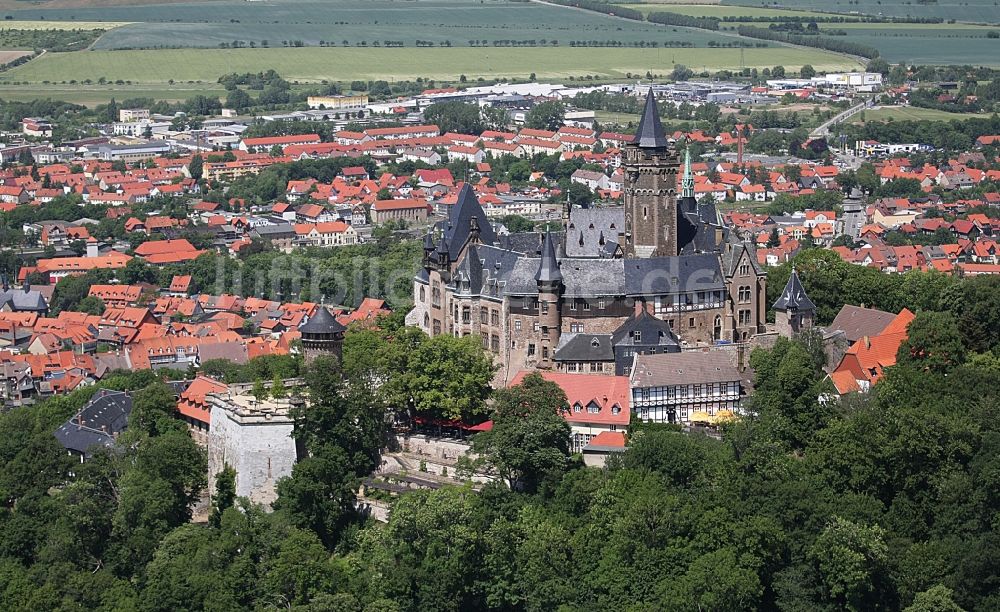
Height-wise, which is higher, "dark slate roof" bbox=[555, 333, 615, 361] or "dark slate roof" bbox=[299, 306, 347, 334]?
"dark slate roof" bbox=[299, 306, 347, 334]

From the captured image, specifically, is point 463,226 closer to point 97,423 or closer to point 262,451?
point 262,451

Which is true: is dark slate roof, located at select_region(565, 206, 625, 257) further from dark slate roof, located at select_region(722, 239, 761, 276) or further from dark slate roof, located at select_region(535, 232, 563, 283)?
dark slate roof, located at select_region(722, 239, 761, 276)

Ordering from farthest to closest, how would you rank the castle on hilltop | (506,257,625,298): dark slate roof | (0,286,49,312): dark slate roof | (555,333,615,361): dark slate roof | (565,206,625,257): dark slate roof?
(0,286,49,312): dark slate roof
(565,206,625,257): dark slate roof
(506,257,625,298): dark slate roof
the castle on hilltop
(555,333,615,361): dark slate roof

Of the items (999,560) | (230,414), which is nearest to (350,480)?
(230,414)

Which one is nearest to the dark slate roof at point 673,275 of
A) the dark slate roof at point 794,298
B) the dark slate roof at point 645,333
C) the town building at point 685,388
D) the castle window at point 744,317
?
the castle window at point 744,317

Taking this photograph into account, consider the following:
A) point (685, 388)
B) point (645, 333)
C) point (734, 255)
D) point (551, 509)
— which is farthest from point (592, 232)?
point (551, 509)

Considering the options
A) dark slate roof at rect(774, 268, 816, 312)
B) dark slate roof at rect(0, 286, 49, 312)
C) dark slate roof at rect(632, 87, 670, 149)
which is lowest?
dark slate roof at rect(0, 286, 49, 312)

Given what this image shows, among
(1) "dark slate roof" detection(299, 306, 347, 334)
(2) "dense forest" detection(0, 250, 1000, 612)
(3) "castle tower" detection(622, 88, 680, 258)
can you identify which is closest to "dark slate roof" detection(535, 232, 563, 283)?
(2) "dense forest" detection(0, 250, 1000, 612)
